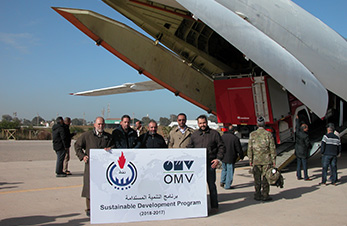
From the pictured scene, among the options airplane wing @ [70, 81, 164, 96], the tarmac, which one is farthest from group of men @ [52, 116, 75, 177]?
airplane wing @ [70, 81, 164, 96]

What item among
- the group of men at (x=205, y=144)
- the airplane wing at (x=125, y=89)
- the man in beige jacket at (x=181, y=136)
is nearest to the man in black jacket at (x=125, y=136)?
the group of men at (x=205, y=144)

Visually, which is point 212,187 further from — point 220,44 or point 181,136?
point 220,44

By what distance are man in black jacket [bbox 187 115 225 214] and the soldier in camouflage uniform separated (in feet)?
3.40

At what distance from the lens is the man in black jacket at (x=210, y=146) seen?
5371mm

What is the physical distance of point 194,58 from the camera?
34.6ft

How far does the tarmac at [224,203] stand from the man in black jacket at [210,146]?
19.7 inches

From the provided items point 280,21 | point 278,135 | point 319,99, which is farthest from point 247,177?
point 280,21

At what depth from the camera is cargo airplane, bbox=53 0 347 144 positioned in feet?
23.8

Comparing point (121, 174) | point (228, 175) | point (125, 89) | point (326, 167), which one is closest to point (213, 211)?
point (121, 174)

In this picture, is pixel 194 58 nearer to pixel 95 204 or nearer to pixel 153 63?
pixel 153 63

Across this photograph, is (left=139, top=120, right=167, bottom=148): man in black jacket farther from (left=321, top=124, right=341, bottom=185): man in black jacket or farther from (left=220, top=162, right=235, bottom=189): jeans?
(left=321, top=124, right=341, bottom=185): man in black jacket

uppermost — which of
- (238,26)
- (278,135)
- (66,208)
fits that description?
(238,26)

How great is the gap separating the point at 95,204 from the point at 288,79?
5.05m

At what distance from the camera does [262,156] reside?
6121 millimetres
